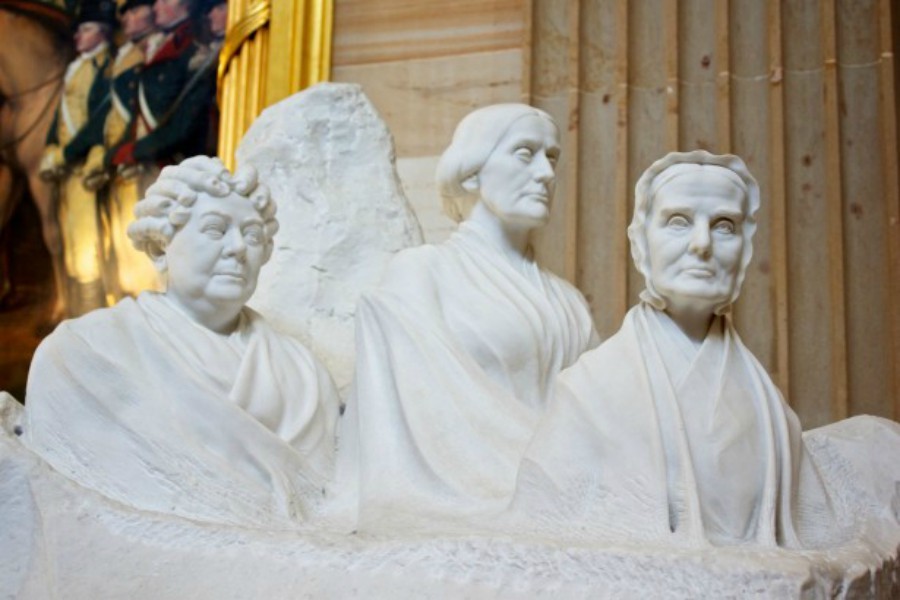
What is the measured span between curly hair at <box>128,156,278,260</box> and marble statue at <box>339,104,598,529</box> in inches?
13.7

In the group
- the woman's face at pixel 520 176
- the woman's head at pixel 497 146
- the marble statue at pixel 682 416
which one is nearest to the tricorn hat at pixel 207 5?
the woman's head at pixel 497 146

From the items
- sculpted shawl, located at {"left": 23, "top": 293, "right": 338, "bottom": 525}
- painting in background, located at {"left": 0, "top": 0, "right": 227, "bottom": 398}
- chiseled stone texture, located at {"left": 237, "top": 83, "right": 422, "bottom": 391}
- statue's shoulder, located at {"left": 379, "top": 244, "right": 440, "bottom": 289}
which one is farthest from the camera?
painting in background, located at {"left": 0, "top": 0, "right": 227, "bottom": 398}

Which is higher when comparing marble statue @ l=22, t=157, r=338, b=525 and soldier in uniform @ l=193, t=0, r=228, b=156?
soldier in uniform @ l=193, t=0, r=228, b=156

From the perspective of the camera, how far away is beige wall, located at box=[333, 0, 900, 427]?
4.39 meters

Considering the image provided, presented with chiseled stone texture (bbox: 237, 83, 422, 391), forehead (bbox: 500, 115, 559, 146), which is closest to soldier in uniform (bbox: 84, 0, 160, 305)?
chiseled stone texture (bbox: 237, 83, 422, 391)

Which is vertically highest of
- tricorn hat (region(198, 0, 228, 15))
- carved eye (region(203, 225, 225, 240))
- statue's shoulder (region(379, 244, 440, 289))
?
tricorn hat (region(198, 0, 228, 15))

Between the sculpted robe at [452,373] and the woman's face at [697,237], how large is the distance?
445 millimetres

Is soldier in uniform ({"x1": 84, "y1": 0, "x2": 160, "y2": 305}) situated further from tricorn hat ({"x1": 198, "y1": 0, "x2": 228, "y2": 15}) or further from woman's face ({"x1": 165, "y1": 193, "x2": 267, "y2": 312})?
woman's face ({"x1": 165, "y1": 193, "x2": 267, "y2": 312})

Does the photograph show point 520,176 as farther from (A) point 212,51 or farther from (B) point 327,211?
(A) point 212,51

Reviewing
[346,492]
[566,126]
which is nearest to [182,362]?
[346,492]

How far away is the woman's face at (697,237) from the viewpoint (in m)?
2.52

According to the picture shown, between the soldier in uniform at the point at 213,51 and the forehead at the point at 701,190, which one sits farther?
the soldier in uniform at the point at 213,51

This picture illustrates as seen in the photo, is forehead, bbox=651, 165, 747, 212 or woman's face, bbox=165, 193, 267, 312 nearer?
forehead, bbox=651, 165, 747, 212

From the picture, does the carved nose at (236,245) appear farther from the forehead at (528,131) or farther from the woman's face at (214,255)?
the forehead at (528,131)
